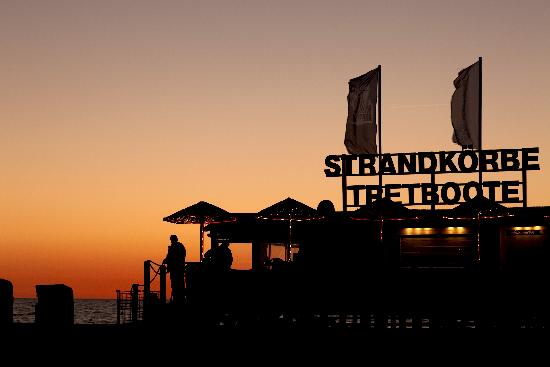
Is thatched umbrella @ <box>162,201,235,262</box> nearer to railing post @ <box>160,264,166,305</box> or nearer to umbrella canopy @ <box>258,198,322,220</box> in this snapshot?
umbrella canopy @ <box>258,198,322,220</box>

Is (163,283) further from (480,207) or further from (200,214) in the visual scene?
(480,207)

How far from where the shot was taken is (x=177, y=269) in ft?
73.3

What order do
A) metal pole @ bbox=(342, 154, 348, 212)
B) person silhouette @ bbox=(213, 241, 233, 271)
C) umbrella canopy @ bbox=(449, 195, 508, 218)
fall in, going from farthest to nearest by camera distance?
metal pole @ bbox=(342, 154, 348, 212) < umbrella canopy @ bbox=(449, 195, 508, 218) < person silhouette @ bbox=(213, 241, 233, 271)

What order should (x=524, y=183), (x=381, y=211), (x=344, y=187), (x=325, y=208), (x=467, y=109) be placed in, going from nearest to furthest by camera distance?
(x=325, y=208) < (x=381, y=211) < (x=524, y=183) < (x=344, y=187) < (x=467, y=109)

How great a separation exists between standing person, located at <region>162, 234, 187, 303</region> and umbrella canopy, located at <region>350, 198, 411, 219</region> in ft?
23.7

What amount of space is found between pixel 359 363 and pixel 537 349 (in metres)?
3.75

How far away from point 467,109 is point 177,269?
50.6 feet

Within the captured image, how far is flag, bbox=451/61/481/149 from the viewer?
33344mm

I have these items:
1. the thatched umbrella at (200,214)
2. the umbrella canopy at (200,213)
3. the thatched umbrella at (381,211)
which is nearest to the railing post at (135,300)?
the thatched umbrella at (200,214)

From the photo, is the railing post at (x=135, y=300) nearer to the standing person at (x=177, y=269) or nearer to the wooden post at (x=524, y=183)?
the standing person at (x=177, y=269)

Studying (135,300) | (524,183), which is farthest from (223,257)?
(524,183)

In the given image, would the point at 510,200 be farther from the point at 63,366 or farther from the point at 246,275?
the point at 63,366

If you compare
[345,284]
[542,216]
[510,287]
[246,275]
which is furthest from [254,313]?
[542,216]

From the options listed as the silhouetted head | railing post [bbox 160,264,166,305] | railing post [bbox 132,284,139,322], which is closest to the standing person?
railing post [bbox 160,264,166,305]
